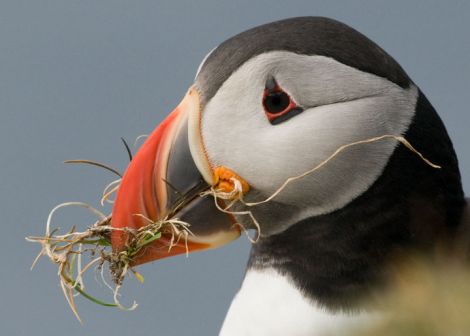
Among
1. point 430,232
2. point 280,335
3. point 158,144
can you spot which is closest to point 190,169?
point 158,144

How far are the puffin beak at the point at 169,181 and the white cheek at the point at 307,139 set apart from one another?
80mm

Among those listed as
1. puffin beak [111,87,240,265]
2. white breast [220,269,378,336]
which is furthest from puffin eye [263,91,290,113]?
white breast [220,269,378,336]

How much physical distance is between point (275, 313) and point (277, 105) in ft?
2.27

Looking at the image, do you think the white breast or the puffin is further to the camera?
the puffin

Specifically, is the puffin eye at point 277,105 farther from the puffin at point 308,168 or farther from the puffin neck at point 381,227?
the puffin neck at point 381,227

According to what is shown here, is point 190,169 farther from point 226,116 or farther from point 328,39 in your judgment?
point 328,39

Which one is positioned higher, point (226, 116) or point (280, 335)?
point (226, 116)

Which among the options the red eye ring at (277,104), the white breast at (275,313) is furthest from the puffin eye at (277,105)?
the white breast at (275,313)

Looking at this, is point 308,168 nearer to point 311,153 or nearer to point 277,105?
point 311,153

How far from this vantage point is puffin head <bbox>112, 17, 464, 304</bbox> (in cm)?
272

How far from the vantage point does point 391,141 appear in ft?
9.01

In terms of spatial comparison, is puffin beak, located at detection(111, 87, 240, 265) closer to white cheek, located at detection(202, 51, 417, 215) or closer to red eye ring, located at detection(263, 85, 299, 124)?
white cheek, located at detection(202, 51, 417, 215)

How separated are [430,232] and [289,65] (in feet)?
2.38

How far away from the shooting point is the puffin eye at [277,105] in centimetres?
274
